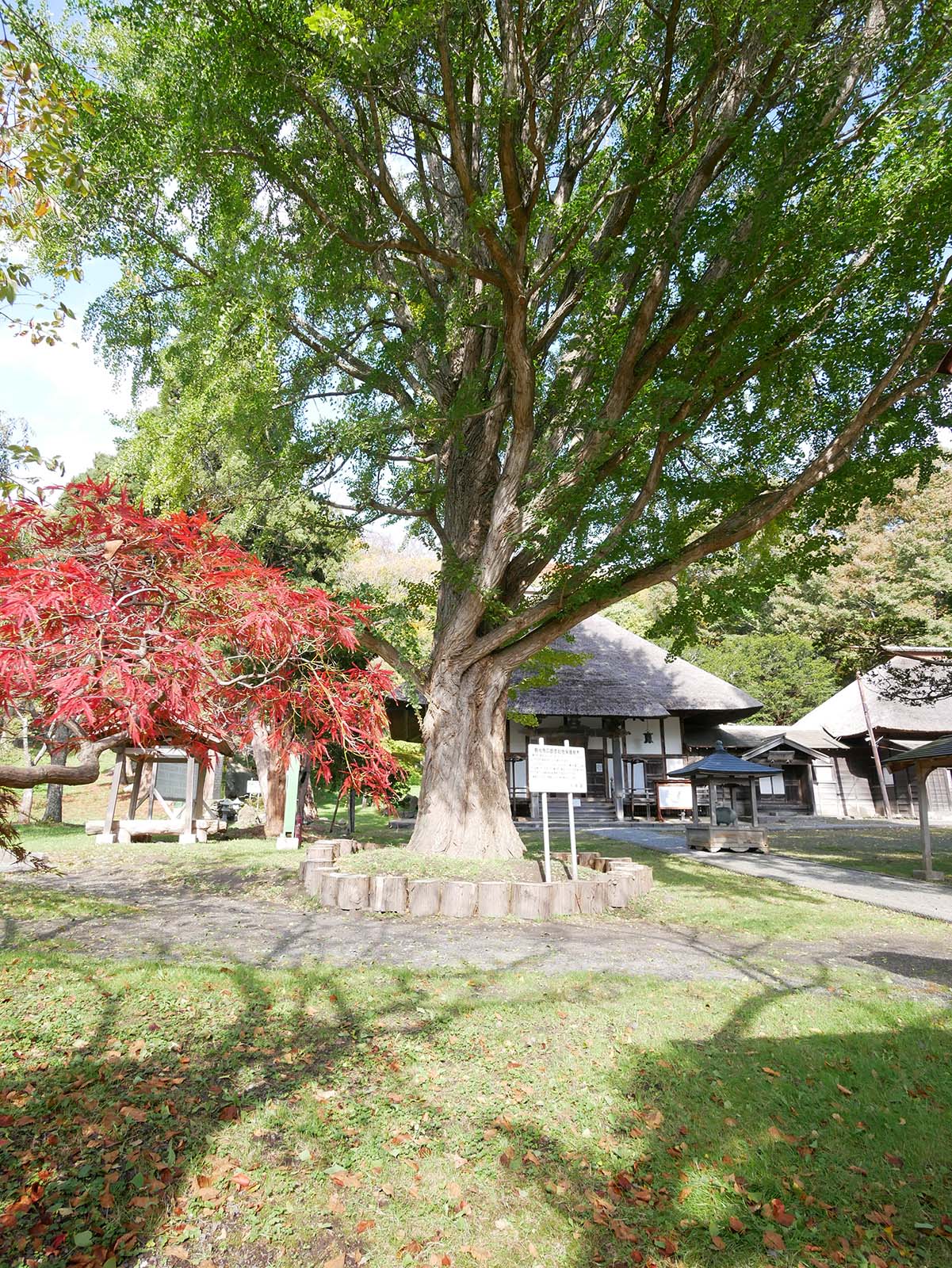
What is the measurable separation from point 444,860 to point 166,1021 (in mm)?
4867

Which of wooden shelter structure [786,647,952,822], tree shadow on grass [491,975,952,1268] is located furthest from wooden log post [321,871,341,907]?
wooden shelter structure [786,647,952,822]

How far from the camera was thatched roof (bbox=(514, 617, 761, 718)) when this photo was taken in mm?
20688

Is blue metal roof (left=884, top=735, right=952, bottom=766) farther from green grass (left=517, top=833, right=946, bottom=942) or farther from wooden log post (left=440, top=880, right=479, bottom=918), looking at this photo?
Answer: wooden log post (left=440, top=880, right=479, bottom=918)

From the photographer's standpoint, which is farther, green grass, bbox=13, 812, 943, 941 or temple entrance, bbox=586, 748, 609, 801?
temple entrance, bbox=586, 748, 609, 801

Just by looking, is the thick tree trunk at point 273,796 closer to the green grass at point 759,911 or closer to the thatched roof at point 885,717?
the green grass at point 759,911

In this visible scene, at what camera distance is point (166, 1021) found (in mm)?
4090

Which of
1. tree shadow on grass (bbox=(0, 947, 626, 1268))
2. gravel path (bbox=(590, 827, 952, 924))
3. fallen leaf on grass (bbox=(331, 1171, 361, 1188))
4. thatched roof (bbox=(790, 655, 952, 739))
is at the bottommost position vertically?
fallen leaf on grass (bbox=(331, 1171, 361, 1188))

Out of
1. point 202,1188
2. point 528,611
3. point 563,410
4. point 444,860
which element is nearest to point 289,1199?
point 202,1188

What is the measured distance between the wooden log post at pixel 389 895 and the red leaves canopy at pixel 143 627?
3380mm

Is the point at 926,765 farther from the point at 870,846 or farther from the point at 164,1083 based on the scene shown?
the point at 164,1083

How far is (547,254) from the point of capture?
28.9 ft

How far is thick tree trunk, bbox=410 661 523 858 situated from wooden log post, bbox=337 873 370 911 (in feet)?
5.96

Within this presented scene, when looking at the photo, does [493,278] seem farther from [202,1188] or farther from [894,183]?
[202,1188]

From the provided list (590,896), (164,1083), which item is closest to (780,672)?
(590,896)
